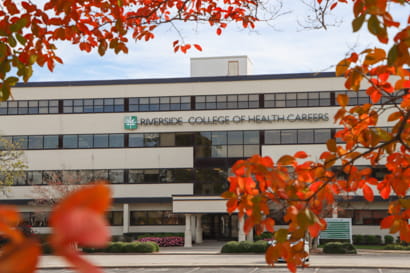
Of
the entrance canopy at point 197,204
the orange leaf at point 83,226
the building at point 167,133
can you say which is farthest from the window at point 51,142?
the orange leaf at point 83,226

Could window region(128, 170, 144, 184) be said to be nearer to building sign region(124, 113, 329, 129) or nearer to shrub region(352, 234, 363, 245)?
building sign region(124, 113, 329, 129)

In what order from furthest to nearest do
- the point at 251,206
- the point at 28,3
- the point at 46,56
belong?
the point at 46,56, the point at 28,3, the point at 251,206

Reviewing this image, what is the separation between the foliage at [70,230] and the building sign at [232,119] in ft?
164

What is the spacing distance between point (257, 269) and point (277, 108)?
25455mm

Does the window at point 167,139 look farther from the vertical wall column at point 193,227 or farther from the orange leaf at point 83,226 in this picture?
the orange leaf at point 83,226

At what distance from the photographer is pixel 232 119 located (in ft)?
169

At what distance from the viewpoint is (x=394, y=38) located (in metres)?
3.48

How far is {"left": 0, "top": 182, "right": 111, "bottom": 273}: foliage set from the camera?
0.87m

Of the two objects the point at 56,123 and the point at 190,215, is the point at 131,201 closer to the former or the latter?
the point at 190,215

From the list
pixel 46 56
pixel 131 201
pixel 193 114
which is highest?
pixel 193 114

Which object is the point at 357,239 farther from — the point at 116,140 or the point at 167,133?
the point at 116,140

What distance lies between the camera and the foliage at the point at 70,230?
87 centimetres

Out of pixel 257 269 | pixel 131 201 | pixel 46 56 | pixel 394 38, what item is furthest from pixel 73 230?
pixel 131 201

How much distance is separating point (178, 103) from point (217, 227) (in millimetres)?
12879
